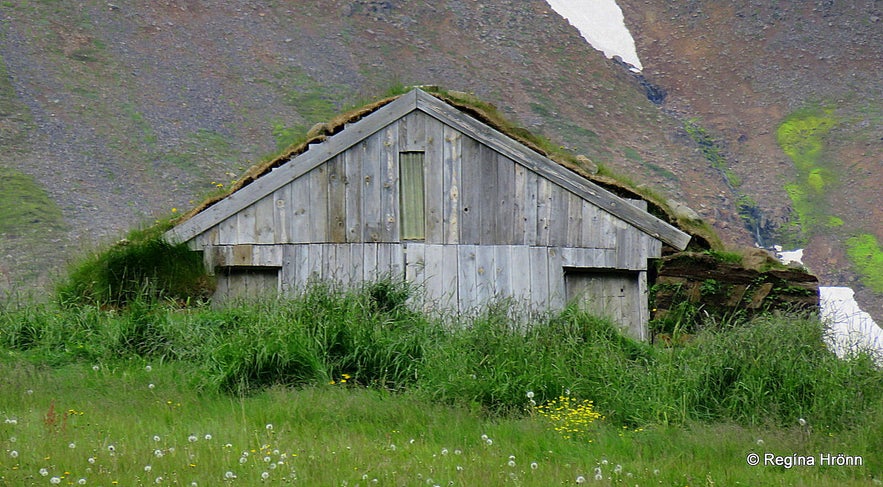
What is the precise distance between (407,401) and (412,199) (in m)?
4.87

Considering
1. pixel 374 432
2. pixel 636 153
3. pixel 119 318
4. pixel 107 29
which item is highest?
pixel 107 29

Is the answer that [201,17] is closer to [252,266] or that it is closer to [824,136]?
[824,136]

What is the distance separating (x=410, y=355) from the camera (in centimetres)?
924

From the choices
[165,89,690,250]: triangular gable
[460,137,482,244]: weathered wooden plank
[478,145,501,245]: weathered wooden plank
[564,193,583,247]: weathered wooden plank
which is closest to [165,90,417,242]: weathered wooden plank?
[165,89,690,250]: triangular gable

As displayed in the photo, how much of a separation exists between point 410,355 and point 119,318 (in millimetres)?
3562

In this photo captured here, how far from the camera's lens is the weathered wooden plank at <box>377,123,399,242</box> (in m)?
12.6

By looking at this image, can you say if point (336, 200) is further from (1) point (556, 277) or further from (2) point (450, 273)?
(1) point (556, 277)

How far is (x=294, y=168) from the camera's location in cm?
1270

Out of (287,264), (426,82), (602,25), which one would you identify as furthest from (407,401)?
(602,25)

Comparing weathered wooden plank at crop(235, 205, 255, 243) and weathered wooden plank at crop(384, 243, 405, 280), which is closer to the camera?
weathered wooden plank at crop(384, 243, 405, 280)

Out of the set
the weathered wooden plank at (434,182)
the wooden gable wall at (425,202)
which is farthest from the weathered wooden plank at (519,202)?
the weathered wooden plank at (434,182)

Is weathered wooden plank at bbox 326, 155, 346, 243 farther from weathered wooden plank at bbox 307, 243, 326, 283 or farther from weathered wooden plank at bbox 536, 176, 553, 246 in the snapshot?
weathered wooden plank at bbox 536, 176, 553, 246

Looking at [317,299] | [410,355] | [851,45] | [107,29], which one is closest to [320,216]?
[317,299]

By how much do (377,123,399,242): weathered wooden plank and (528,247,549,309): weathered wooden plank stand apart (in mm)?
1746
